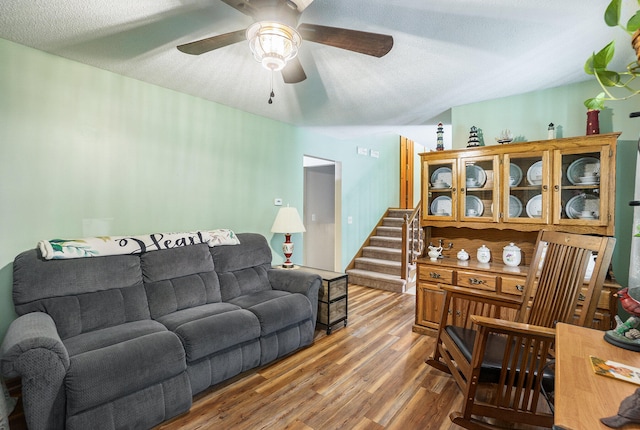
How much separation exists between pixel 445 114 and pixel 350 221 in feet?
7.48

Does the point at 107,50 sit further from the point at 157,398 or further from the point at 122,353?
the point at 157,398

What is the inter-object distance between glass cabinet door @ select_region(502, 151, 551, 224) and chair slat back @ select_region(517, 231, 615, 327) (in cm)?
83

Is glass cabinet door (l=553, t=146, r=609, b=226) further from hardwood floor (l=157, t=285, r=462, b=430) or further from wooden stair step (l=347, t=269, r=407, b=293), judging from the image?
wooden stair step (l=347, t=269, r=407, b=293)

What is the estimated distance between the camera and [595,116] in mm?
2455

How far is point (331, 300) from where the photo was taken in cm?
309

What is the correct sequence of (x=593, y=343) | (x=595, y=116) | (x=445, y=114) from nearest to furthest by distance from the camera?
1. (x=593, y=343)
2. (x=595, y=116)
3. (x=445, y=114)

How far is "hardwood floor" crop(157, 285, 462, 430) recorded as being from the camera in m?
1.85

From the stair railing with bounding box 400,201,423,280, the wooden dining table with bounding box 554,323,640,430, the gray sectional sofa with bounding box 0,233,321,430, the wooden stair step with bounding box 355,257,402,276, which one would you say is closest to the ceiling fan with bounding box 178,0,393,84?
the wooden dining table with bounding box 554,323,640,430

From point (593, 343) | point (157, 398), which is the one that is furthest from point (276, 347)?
point (593, 343)

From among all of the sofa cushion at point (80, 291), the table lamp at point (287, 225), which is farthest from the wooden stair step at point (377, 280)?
the sofa cushion at point (80, 291)

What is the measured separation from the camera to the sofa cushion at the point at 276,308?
2.39 meters

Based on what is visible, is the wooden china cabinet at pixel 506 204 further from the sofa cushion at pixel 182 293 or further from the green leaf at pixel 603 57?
the sofa cushion at pixel 182 293

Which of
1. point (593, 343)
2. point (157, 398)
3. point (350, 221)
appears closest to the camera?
point (593, 343)

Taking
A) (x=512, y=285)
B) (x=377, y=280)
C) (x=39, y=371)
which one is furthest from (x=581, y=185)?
(x=39, y=371)
